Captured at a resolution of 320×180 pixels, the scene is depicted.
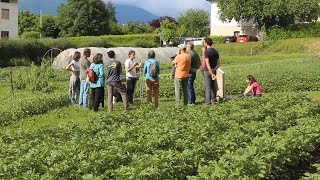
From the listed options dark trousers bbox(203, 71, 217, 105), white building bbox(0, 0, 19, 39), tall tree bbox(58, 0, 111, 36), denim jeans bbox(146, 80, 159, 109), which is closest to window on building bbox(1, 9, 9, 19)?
white building bbox(0, 0, 19, 39)

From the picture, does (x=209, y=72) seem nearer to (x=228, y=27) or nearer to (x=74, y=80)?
(x=74, y=80)

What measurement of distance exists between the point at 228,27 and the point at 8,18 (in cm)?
3121

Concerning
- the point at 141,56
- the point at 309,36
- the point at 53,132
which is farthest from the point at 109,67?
the point at 309,36

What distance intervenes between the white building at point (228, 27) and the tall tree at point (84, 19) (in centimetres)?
1560

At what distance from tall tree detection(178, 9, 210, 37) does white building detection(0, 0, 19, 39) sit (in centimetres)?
2846

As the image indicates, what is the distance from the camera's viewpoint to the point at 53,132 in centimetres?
952

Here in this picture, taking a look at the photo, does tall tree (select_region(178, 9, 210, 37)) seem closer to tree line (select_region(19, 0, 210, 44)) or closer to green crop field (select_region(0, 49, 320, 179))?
tree line (select_region(19, 0, 210, 44))

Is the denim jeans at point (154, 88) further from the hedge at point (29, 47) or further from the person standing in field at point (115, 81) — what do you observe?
the hedge at point (29, 47)

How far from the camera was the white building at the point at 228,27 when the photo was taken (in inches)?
2682

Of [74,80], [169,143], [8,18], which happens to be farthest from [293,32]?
[169,143]

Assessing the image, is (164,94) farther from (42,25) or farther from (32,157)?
(42,25)

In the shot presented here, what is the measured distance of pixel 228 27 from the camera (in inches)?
2835

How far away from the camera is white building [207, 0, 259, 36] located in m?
68.1

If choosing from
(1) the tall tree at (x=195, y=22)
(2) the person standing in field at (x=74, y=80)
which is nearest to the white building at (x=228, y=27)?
(1) the tall tree at (x=195, y=22)
